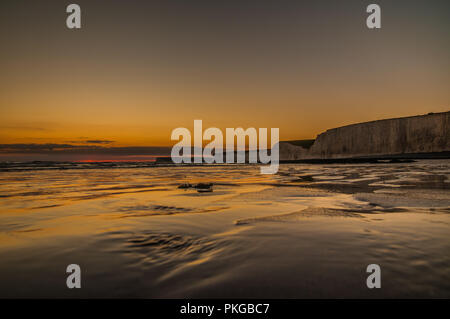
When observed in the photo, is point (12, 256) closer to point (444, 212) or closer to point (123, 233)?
point (123, 233)

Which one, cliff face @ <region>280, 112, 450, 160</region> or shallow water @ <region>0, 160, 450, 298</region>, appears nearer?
shallow water @ <region>0, 160, 450, 298</region>

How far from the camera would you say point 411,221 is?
4.16m

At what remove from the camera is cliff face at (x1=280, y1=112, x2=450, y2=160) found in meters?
52.3

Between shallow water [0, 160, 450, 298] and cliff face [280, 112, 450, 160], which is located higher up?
cliff face [280, 112, 450, 160]

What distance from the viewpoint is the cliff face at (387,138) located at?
2058 inches

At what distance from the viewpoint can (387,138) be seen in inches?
2409

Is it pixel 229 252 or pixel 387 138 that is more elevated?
pixel 387 138

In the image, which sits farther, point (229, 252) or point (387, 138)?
point (387, 138)

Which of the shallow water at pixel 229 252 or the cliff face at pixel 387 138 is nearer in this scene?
the shallow water at pixel 229 252

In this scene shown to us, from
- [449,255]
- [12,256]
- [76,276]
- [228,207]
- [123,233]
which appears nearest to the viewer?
[76,276]

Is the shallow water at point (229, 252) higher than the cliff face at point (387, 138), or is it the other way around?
the cliff face at point (387, 138)
